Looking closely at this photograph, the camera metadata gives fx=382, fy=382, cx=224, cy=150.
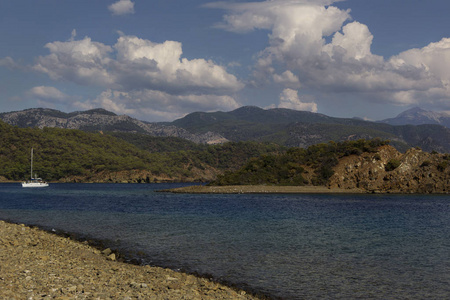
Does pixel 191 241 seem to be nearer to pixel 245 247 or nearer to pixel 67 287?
pixel 245 247

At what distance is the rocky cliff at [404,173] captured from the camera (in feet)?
370

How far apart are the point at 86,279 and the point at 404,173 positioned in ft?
371

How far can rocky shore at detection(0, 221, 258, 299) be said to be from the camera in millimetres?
15584

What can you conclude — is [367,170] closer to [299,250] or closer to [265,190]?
[265,190]

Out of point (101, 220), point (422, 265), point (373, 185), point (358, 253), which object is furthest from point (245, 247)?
point (373, 185)

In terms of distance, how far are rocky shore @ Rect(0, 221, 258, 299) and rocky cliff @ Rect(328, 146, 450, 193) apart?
10312 cm

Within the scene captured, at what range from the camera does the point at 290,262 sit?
83.4 ft

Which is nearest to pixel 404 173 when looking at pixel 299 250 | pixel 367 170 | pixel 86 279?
pixel 367 170

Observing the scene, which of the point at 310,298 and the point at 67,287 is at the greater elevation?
the point at 67,287

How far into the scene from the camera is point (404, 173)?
11388 centimetres

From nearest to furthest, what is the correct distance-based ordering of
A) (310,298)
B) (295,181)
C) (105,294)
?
(105,294)
(310,298)
(295,181)

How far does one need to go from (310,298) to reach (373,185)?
104m

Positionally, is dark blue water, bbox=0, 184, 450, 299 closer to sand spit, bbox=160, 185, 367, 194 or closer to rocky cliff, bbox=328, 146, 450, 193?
sand spit, bbox=160, 185, 367, 194

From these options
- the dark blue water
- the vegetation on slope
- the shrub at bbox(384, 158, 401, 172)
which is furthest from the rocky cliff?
the dark blue water
